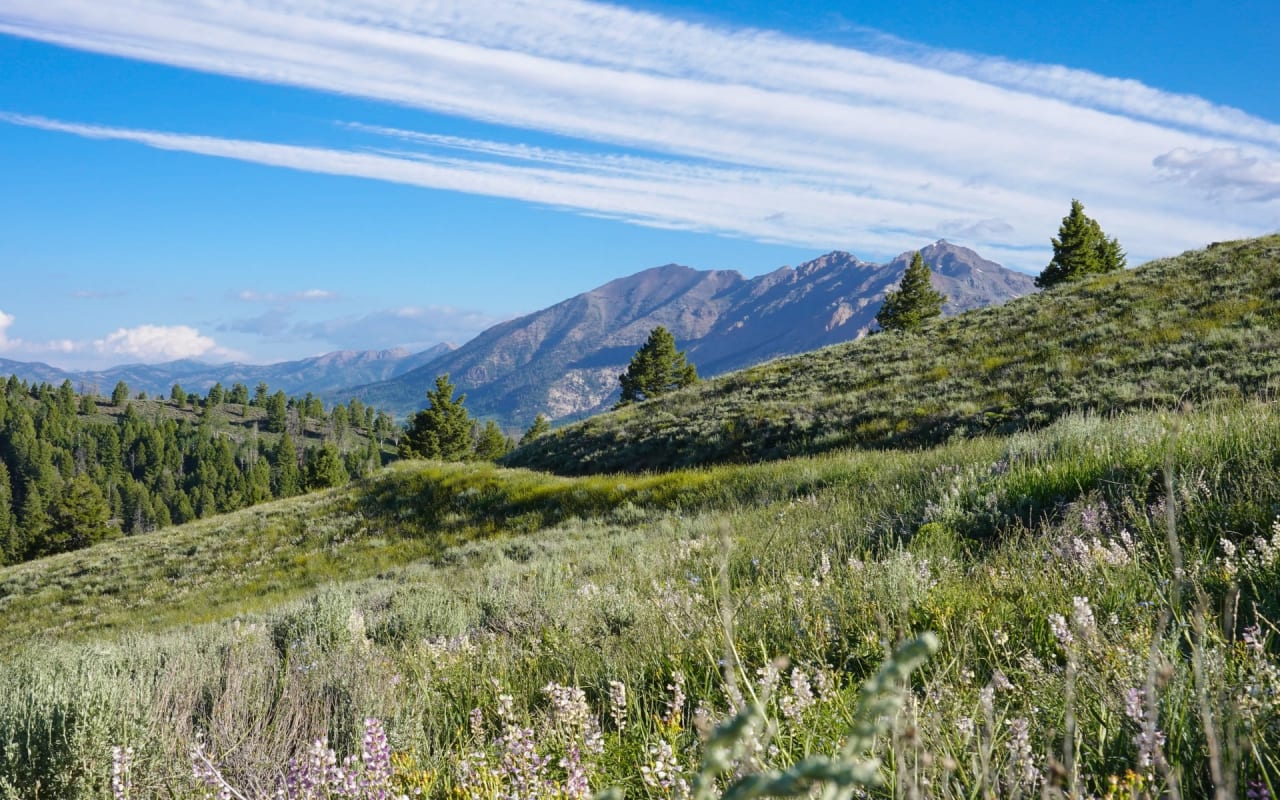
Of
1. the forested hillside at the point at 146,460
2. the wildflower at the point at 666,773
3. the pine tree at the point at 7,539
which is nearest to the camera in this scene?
the wildflower at the point at 666,773

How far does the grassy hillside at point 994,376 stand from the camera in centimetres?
1423

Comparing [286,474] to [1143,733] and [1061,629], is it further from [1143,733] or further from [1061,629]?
[1143,733]

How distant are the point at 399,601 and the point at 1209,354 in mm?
16305

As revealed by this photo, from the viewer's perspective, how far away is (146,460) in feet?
473

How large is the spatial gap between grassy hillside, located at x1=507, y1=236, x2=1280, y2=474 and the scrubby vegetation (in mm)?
6723

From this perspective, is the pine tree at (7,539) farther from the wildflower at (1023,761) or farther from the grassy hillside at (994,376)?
the wildflower at (1023,761)

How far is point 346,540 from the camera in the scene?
19188mm

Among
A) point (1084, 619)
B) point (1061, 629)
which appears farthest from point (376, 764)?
point (1084, 619)

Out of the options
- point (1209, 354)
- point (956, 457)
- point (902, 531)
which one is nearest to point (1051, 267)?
point (1209, 354)

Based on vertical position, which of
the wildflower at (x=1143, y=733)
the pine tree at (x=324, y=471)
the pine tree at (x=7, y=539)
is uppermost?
the wildflower at (x=1143, y=733)

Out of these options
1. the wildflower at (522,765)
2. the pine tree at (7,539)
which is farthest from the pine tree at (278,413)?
the wildflower at (522,765)

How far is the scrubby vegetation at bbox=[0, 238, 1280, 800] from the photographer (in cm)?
191

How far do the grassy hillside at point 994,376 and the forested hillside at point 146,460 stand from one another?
60.5m

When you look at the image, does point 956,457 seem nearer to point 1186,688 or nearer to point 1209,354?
point 1186,688
